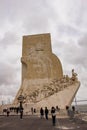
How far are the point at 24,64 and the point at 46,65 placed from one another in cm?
402

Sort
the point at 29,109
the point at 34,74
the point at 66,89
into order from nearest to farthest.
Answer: the point at 29,109 < the point at 66,89 < the point at 34,74

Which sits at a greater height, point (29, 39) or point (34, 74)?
point (29, 39)

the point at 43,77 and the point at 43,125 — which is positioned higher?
the point at 43,77

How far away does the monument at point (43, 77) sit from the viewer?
38122mm

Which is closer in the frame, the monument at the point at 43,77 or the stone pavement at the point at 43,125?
the stone pavement at the point at 43,125

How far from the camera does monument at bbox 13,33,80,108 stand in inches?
1501

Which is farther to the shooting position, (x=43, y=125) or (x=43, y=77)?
(x=43, y=77)

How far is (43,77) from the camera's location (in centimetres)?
4522

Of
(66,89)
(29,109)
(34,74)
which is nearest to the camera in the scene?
(29,109)

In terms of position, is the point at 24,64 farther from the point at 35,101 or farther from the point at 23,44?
the point at 35,101

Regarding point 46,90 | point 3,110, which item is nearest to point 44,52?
point 46,90

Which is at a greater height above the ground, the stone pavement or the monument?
the monument

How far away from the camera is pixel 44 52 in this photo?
47.0m

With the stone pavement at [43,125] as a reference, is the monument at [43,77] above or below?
above
